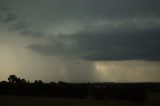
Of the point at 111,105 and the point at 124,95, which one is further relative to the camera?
the point at 124,95

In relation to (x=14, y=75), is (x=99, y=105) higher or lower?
lower

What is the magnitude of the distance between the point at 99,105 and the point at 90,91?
53928mm

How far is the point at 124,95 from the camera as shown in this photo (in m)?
138

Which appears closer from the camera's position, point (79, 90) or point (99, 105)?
point (99, 105)

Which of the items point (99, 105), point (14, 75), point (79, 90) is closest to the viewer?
point (99, 105)

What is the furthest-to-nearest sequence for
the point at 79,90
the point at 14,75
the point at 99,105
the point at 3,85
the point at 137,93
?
the point at 14,75, the point at 3,85, the point at 79,90, the point at 137,93, the point at 99,105

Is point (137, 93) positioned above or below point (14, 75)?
below

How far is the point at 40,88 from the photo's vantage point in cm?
15125

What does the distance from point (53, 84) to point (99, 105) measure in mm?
52141

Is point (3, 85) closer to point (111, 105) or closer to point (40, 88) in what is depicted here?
point (40, 88)

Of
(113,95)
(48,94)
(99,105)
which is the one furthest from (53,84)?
(99,105)

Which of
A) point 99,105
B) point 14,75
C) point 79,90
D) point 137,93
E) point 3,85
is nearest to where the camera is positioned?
point 99,105

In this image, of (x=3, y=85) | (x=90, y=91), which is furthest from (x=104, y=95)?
(x=3, y=85)

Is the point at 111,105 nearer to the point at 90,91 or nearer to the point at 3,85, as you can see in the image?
the point at 90,91
